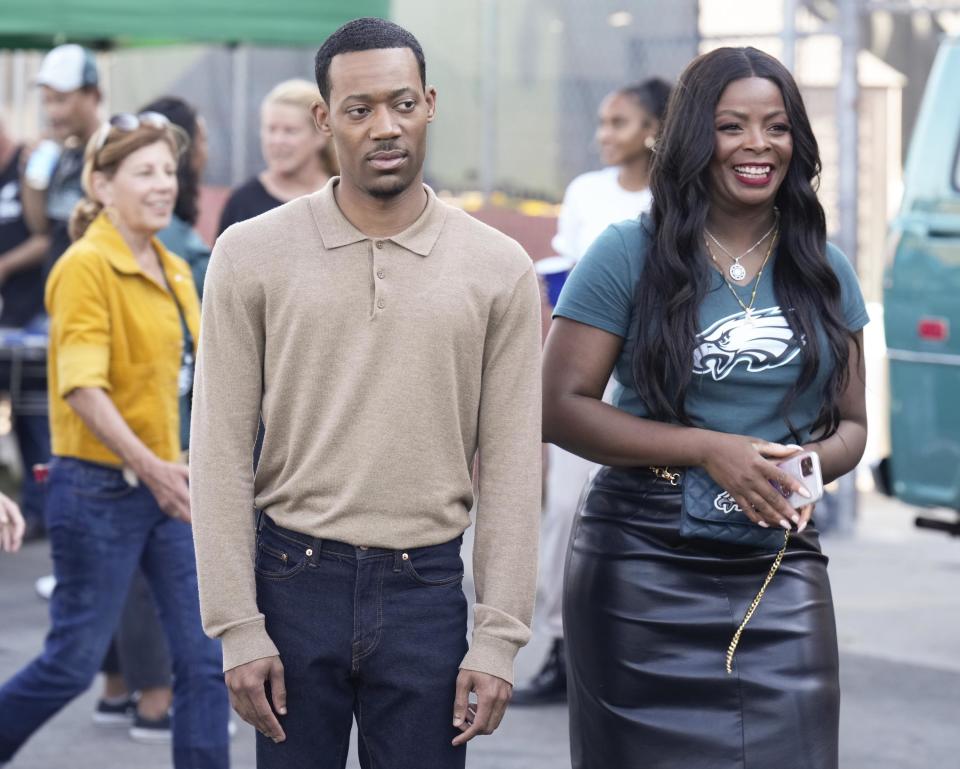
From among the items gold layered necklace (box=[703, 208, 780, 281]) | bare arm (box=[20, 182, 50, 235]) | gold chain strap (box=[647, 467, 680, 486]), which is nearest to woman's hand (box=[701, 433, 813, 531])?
gold chain strap (box=[647, 467, 680, 486])

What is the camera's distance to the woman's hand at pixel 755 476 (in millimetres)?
3320

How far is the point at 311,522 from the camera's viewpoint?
9.98ft

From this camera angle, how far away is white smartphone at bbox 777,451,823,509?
330cm

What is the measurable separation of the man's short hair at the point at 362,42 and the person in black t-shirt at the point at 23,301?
20.4 ft

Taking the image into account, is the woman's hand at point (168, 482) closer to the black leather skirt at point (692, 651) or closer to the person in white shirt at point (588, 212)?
the black leather skirt at point (692, 651)

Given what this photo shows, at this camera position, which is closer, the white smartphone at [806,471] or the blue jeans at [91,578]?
the white smartphone at [806,471]

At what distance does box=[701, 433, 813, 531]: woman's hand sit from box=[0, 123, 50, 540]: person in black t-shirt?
6.25 m

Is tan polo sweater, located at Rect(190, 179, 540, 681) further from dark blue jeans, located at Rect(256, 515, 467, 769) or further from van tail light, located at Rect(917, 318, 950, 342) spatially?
van tail light, located at Rect(917, 318, 950, 342)

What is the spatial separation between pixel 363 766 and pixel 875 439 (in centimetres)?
859

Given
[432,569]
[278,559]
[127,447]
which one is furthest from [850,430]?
[127,447]

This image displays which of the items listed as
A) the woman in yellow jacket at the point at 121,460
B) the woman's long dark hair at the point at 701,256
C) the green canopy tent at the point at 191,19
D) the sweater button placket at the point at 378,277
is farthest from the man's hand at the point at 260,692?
the green canopy tent at the point at 191,19

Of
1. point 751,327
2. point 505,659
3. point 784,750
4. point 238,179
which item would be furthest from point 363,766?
point 238,179

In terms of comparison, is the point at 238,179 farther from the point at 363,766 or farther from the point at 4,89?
the point at 363,766

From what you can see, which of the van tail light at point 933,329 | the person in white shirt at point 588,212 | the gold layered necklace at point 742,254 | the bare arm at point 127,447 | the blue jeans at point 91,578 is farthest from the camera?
the van tail light at point 933,329
